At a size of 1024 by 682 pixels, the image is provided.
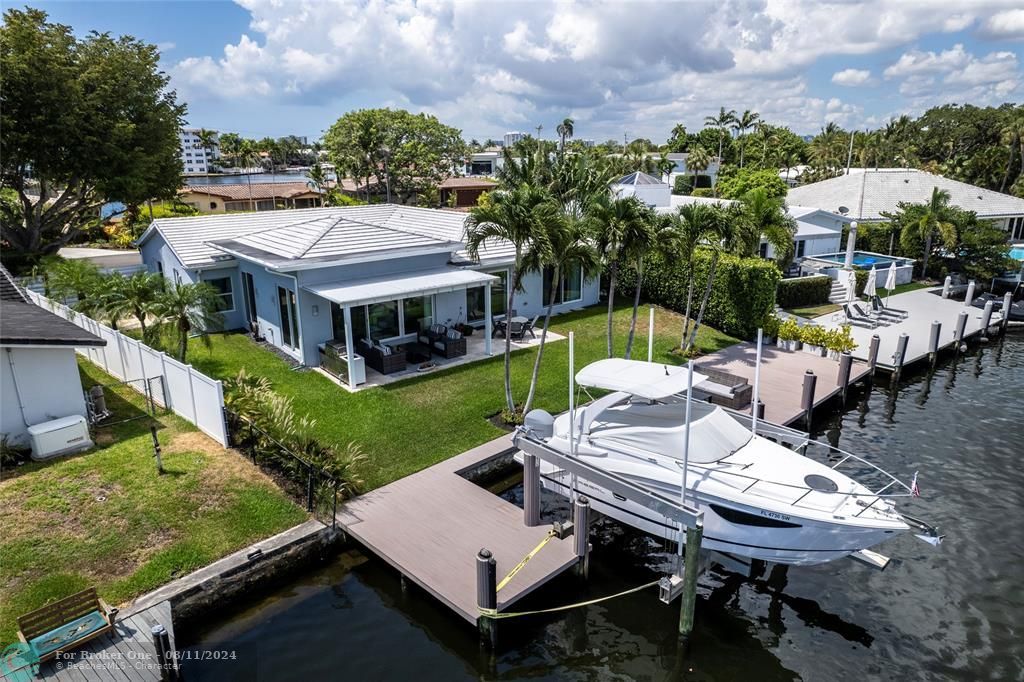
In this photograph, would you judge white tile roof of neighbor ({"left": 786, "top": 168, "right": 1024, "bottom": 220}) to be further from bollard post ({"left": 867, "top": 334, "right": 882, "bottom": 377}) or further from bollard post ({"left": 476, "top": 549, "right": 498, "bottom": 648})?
bollard post ({"left": 476, "top": 549, "right": 498, "bottom": 648})

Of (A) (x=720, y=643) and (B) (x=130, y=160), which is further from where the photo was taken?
(B) (x=130, y=160)

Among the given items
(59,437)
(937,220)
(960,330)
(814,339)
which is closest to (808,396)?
(814,339)

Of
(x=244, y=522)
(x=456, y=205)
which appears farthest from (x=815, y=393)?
(x=456, y=205)

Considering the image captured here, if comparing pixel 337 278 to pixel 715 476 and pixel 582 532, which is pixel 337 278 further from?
pixel 715 476

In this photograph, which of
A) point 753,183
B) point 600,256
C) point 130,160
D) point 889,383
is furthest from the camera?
point 753,183

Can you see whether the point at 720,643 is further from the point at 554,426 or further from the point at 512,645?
the point at 554,426

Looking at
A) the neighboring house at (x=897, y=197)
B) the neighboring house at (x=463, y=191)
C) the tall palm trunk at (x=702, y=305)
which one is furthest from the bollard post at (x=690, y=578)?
the neighboring house at (x=463, y=191)

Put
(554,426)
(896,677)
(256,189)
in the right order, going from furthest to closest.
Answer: (256,189), (554,426), (896,677)
